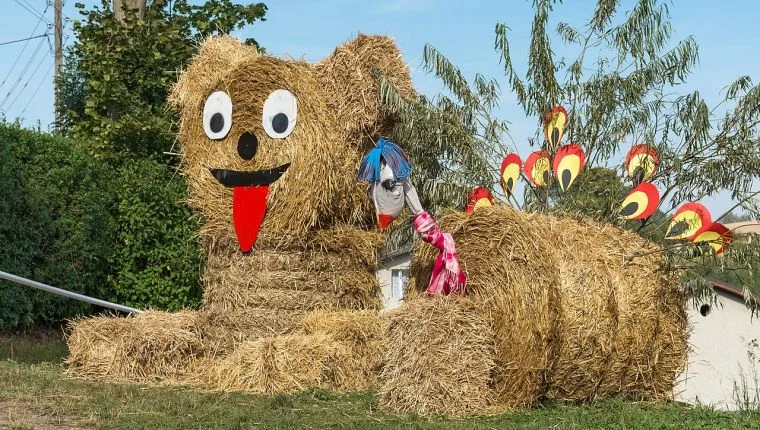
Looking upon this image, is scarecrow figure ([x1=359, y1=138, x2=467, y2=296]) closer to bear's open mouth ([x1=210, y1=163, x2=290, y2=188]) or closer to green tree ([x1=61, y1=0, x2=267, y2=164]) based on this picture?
bear's open mouth ([x1=210, y1=163, x2=290, y2=188])

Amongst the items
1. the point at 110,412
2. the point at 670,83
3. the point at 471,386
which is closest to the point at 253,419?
the point at 110,412

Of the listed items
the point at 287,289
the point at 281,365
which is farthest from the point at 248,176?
the point at 281,365

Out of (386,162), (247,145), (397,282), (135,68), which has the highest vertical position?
(135,68)

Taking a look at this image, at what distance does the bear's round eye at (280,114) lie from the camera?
8.80 meters

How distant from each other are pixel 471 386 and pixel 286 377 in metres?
1.78

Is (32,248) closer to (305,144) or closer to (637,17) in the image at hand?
(305,144)

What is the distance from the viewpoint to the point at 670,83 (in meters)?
9.71

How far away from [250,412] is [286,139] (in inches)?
114

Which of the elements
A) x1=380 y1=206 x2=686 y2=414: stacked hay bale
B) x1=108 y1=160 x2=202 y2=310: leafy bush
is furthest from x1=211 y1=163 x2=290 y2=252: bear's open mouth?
x1=108 y1=160 x2=202 y2=310: leafy bush

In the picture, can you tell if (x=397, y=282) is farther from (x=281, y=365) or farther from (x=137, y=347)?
(x=281, y=365)

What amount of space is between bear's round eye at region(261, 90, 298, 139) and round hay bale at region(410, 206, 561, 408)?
8.08 ft

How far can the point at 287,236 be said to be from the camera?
879cm

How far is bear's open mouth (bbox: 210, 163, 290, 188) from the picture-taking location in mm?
8820

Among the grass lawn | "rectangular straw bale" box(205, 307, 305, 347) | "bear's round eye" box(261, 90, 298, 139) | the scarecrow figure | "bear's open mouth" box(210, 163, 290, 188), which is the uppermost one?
"bear's round eye" box(261, 90, 298, 139)
